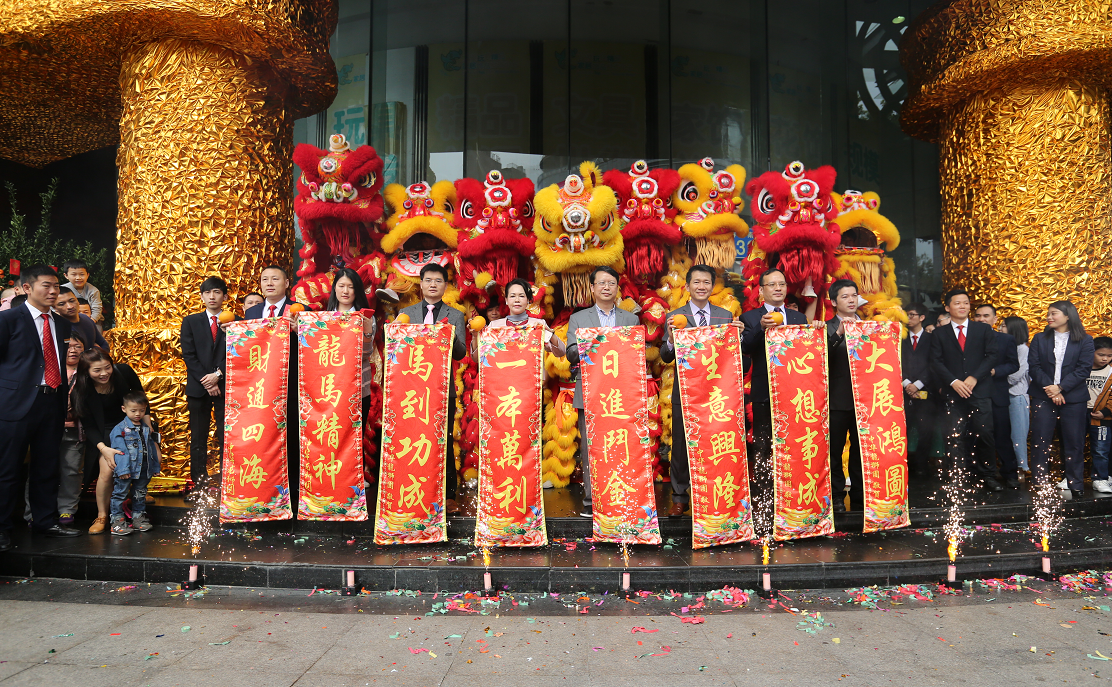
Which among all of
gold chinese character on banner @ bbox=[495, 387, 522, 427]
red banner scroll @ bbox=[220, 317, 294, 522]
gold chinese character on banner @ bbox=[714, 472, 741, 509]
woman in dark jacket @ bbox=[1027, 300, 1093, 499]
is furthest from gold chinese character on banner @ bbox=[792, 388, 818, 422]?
red banner scroll @ bbox=[220, 317, 294, 522]

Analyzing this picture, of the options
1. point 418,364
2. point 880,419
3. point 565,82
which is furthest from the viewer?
point 565,82

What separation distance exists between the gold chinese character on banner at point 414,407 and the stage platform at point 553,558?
691 mm

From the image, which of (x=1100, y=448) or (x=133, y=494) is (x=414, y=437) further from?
(x=1100, y=448)

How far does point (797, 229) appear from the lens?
188 inches

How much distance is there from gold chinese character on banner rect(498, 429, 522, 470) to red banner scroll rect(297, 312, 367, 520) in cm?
88

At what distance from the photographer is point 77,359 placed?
12.7 ft

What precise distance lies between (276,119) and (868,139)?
26.3ft

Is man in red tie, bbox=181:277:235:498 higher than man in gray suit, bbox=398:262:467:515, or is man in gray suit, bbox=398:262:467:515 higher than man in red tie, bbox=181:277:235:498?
man in gray suit, bbox=398:262:467:515

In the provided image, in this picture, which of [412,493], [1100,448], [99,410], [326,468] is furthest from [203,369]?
[1100,448]

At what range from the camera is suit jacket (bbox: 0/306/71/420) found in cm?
343

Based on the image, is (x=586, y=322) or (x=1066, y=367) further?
(x=1066, y=367)

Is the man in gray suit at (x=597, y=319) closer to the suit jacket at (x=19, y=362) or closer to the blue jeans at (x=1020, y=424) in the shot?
the suit jacket at (x=19, y=362)

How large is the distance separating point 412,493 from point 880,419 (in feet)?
8.84

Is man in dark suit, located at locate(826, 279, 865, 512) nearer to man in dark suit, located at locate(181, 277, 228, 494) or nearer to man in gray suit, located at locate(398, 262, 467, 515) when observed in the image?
man in gray suit, located at locate(398, 262, 467, 515)
